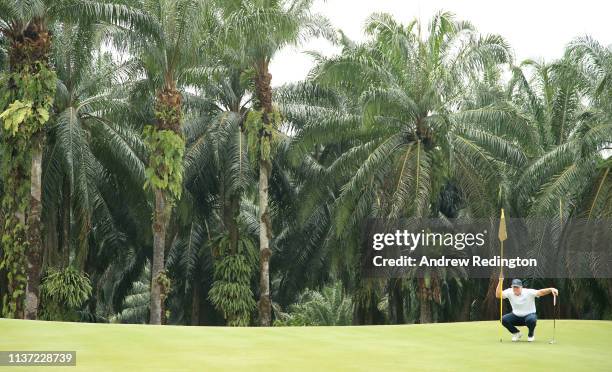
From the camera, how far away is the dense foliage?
1016 inches

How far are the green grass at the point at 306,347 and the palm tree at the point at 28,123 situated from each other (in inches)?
347

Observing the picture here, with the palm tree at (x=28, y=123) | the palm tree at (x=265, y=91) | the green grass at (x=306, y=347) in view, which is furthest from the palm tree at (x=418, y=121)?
the green grass at (x=306, y=347)

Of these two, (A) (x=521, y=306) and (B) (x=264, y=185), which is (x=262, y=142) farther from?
(A) (x=521, y=306)

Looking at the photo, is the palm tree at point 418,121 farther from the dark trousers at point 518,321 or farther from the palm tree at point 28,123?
the dark trousers at point 518,321

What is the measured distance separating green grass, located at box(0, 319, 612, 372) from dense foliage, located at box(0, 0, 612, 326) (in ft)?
34.3

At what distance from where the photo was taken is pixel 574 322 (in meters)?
20.8

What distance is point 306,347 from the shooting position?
13.8 meters

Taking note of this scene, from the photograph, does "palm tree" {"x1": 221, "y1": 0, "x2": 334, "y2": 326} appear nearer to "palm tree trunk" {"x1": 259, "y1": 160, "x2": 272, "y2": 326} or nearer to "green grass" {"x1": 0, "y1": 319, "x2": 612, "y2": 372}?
"palm tree trunk" {"x1": 259, "y1": 160, "x2": 272, "y2": 326}

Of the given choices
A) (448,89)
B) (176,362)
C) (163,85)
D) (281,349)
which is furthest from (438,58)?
(176,362)

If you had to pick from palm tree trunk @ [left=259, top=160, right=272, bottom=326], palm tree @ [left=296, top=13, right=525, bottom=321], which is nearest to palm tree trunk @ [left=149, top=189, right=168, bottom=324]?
palm tree trunk @ [left=259, top=160, right=272, bottom=326]

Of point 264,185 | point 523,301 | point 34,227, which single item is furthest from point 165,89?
point 523,301

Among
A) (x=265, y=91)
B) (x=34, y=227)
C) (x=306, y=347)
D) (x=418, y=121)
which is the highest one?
(x=265, y=91)

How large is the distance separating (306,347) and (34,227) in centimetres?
1316

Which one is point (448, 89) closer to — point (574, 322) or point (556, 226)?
point (556, 226)
